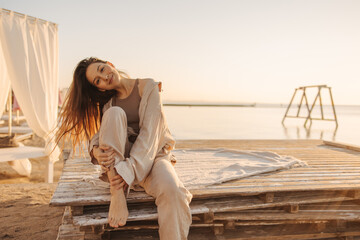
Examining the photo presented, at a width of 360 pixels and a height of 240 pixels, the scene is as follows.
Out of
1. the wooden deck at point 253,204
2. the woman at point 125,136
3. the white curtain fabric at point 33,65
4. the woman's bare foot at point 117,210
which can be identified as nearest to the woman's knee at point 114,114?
the woman at point 125,136

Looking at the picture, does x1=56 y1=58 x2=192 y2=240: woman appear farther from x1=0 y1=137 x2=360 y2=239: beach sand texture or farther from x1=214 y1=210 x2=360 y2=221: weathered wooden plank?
x1=0 y1=137 x2=360 y2=239: beach sand texture

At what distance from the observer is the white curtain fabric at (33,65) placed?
4.37 m

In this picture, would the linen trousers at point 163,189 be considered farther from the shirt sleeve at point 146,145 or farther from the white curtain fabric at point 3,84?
the white curtain fabric at point 3,84

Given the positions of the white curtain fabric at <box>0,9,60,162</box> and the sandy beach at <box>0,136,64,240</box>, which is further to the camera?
the white curtain fabric at <box>0,9,60,162</box>

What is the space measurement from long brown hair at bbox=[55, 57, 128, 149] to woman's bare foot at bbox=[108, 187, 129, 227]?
0.85 m

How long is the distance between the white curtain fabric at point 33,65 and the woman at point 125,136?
2.03m

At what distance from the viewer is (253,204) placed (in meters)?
2.40

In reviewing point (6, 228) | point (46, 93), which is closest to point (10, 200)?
point (6, 228)

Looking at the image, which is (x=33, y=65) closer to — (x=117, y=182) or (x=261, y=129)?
(x=117, y=182)

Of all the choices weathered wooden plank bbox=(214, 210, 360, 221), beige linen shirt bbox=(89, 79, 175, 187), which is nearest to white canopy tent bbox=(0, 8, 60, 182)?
beige linen shirt bbox=(89, 79, 175, 187)

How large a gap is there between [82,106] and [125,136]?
26.9 inches

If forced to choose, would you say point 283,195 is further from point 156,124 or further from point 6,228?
point 6,228

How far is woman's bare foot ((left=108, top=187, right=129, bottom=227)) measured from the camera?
190 centimetres

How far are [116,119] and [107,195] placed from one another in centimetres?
61
